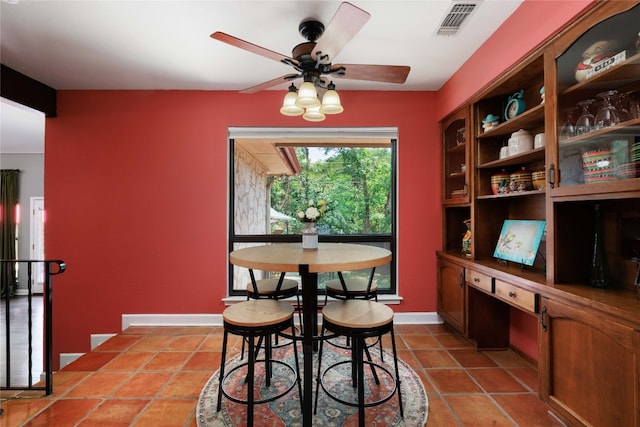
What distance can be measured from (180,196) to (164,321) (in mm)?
1387

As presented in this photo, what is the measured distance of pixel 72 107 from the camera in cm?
342

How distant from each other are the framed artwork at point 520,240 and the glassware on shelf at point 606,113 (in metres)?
0.82

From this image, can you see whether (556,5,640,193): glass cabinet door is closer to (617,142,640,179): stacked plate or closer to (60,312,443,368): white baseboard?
(617,142,640,179): stacked plate

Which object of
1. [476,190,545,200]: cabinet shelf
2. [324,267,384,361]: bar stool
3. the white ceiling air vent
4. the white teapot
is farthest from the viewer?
[324,267,384,361]: bar stool

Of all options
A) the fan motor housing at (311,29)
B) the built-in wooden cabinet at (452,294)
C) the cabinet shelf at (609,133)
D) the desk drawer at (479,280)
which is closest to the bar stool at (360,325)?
the desk drawer at (479,280)

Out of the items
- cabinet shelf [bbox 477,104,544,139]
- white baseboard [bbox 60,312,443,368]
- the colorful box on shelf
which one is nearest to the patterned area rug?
white baseboard [bbox 60,312,443,368]

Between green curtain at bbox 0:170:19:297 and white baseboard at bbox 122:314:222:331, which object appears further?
green curtain at bbox 0:170:19:297

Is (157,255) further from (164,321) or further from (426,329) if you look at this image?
(426,329)

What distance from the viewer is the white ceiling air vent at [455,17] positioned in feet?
6.66

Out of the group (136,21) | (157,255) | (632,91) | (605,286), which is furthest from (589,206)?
(157,255)

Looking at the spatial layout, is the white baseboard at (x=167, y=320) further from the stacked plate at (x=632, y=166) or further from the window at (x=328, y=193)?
the stacked plate at (x=632, y=166)

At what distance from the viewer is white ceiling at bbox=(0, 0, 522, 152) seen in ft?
6.79

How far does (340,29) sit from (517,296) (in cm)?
200

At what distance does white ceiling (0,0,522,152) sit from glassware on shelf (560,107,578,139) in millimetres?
857
